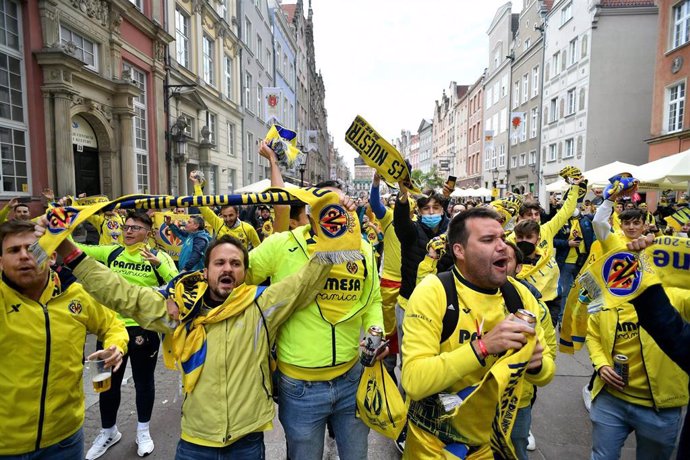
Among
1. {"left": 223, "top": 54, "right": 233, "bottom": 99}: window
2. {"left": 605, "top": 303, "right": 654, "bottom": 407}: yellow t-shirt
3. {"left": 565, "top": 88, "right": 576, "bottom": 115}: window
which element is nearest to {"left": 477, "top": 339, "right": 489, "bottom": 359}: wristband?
{"left": 605, "top": 303, "right": 654, "bottom": 407}: yellow t-shirt

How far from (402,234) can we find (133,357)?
2669 mm

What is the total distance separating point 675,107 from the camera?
19.3m

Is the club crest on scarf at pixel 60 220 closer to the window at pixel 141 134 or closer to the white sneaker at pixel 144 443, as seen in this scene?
the white sneaker at pixel 144 443

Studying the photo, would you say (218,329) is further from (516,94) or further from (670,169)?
(516,94)

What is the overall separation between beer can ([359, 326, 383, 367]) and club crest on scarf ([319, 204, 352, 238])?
0.63 metres

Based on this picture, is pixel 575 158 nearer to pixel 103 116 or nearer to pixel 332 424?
pixel 103 116

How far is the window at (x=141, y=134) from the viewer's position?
559 inches

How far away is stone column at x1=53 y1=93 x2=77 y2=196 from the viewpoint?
32.6 ft

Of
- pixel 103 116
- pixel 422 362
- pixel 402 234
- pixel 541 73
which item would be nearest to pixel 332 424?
pixel 422 362

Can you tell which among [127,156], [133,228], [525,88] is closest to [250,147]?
[127,156]

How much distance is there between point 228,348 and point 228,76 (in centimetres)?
2350

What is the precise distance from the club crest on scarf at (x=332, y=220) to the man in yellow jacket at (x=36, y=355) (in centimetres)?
140

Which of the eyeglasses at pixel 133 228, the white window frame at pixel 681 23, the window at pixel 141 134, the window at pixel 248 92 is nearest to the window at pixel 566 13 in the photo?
the white window frame at pixel 681 23

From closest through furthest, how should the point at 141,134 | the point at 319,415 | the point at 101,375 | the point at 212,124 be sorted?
the point at 101,375 → the point at 319,415 → the point at 141,134 → the point at 212,124
